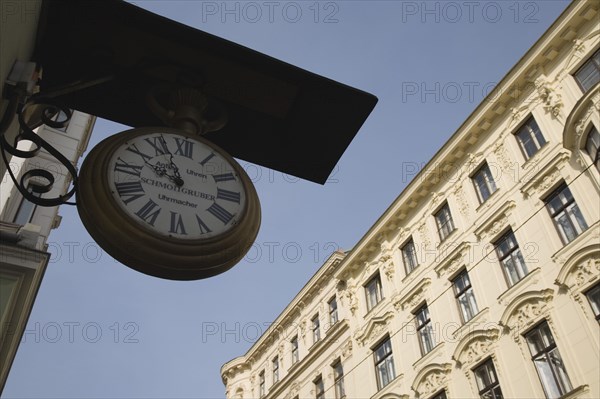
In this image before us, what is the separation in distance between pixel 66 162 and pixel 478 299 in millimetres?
14974

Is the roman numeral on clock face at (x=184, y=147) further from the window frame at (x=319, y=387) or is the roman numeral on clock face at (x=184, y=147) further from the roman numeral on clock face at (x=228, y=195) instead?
the window frame at (x=319, y=387)

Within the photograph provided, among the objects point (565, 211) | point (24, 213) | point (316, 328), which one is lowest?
point (565, 211)

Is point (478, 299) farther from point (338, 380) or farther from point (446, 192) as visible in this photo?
point (338, 380)

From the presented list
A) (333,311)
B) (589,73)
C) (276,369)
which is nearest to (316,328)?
(333,311)

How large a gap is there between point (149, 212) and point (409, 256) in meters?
18.4

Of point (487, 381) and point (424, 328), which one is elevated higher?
point (424, 328)

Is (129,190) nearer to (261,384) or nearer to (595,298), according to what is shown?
(595,298)

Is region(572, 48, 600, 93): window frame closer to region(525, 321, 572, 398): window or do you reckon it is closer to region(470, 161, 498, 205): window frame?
region(470, 161, 498, 205): window frame

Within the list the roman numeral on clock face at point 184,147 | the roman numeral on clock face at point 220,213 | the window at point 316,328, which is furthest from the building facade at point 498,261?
the roman numeral on clock face at point 184,147

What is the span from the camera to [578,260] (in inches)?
509

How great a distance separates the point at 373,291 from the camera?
21500 mm

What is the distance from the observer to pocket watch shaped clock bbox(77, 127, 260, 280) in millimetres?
2307

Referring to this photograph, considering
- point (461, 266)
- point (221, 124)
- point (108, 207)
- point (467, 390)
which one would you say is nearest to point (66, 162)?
point (108, 207)

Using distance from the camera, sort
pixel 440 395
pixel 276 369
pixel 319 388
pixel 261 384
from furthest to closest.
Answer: pixel 261 384, pixel 276 369, pixel 319 388, pixel 440 395
